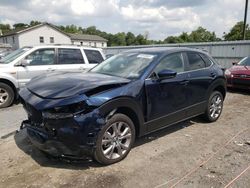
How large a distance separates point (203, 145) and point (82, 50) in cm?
551

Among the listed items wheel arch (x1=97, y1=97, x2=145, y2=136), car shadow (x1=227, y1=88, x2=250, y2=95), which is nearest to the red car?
car shadow (x1=227, y1=88, x2=250, y2=95)

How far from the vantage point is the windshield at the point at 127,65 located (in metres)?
4.50

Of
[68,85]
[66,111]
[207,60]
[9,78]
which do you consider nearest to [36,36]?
[9,78]

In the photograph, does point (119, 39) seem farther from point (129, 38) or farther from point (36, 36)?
point (36, 36)

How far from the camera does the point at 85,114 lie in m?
3.49

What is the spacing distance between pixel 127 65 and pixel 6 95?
4.36 meters

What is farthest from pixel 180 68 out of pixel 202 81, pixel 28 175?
pixel 28 175

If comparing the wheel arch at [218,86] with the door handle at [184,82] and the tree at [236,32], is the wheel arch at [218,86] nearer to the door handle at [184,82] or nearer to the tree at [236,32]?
the door handle at [184,82]

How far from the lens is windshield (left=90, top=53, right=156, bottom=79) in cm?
450

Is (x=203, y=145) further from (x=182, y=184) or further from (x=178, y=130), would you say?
(x=182, y=184)

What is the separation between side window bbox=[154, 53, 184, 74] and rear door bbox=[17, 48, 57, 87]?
4.26 m

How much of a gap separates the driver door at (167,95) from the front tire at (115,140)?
19.9 inches

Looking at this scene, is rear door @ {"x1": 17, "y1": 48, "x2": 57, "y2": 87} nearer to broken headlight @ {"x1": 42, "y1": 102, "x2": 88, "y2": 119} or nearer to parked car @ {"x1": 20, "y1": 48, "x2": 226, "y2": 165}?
parked car @ {"x1": 20, "y1": 48, "x2": 226, "y2": 165}

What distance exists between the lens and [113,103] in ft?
12.3
